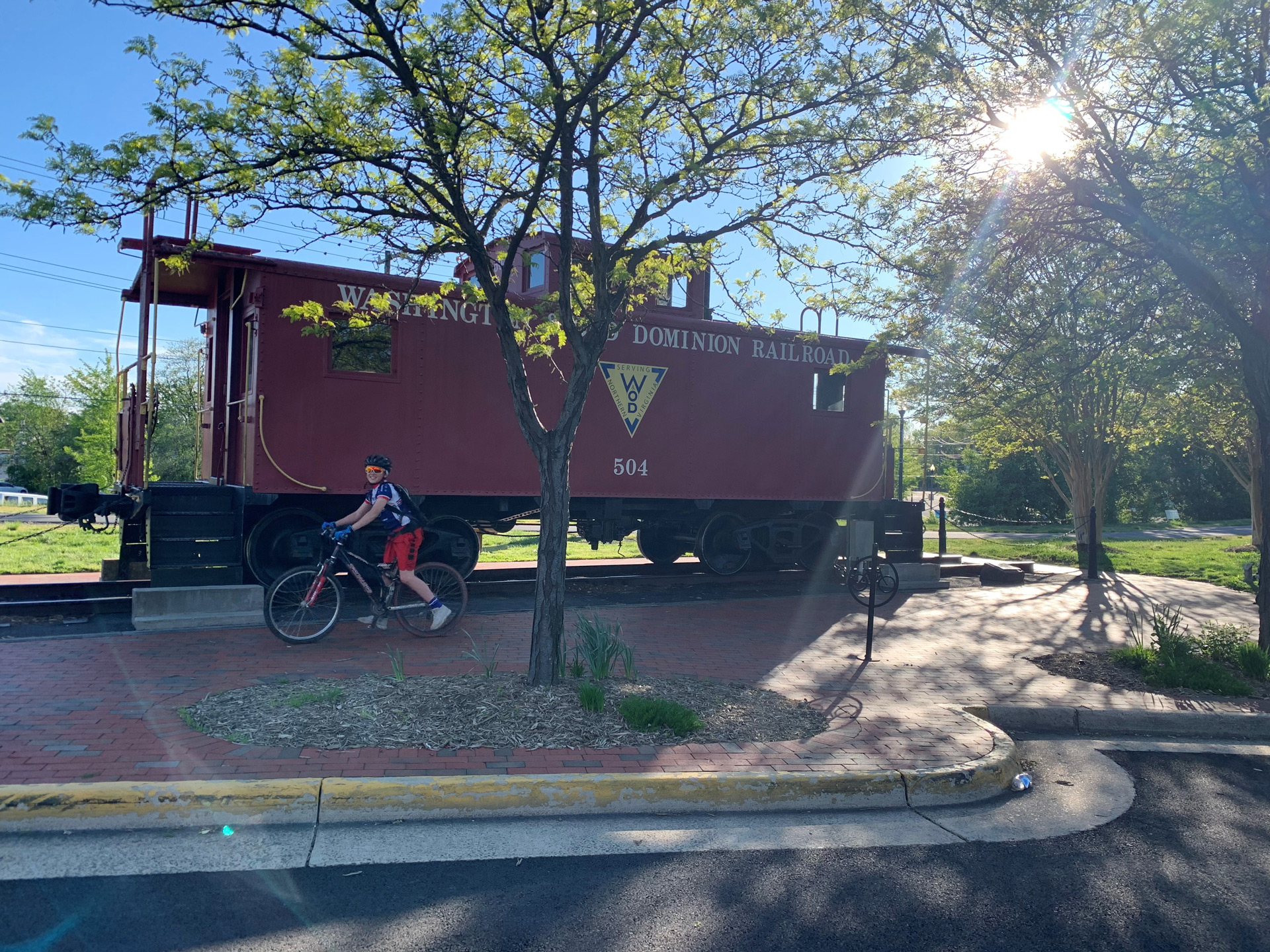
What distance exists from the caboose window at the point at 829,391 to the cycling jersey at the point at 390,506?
7.13 m

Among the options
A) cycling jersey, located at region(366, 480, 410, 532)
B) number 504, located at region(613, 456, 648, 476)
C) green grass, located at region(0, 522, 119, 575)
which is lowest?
green grass, located at region(0, 522, 119, 575)

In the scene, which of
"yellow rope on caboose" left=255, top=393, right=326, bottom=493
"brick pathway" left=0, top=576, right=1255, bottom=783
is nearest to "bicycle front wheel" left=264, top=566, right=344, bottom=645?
"brick pathway" left=0, top=576, right=1255, bottom=783

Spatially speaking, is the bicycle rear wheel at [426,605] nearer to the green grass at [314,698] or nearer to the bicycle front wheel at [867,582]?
the green grass at [314,698]

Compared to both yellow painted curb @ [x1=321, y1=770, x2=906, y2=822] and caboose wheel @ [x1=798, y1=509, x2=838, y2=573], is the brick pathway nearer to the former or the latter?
yellow painted curb @ [x1=321, y1=770, x2=906, y2=822]

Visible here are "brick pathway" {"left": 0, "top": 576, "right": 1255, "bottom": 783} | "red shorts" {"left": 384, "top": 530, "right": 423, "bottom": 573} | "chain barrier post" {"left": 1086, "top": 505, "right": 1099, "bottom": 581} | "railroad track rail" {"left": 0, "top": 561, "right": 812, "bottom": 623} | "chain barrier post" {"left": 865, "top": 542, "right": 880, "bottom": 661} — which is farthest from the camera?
"chain barrier post" {"left": 1086, "top": 505, "right": 1099, "bottom": 581}

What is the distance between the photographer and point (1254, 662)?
292 inches

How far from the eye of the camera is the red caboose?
31.1 ft

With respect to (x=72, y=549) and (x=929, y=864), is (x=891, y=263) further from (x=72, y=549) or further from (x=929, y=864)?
(x=72, y=549)

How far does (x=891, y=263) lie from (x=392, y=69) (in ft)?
12.2

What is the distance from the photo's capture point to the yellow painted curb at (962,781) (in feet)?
15.9

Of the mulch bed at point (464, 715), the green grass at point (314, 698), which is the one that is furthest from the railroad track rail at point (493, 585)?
the green grass at point (314, 698)

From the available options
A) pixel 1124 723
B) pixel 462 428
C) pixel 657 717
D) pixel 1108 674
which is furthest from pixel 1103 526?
pixel 657 717

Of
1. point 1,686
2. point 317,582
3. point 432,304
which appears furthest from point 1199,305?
point 1,686

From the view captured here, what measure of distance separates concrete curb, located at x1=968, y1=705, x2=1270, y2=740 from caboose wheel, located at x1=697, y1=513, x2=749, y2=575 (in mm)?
6851
